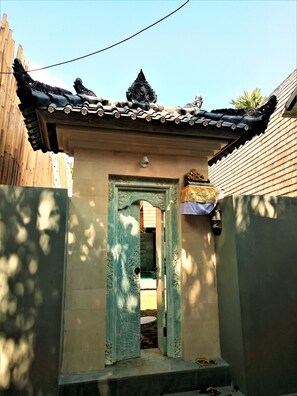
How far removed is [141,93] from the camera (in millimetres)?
4809

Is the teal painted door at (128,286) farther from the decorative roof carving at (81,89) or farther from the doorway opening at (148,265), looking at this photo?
the doorway opening at (148,265)

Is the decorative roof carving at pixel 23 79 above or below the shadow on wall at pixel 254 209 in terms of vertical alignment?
above

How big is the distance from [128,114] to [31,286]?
8.89 feet

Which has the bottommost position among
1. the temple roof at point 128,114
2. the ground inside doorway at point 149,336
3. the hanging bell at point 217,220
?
the ground inside doorway at point 149,336

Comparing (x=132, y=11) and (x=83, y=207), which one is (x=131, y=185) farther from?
(x=132, y=11)

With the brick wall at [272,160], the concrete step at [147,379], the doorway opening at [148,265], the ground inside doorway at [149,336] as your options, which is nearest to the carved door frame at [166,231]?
the concrete step at [147,379]

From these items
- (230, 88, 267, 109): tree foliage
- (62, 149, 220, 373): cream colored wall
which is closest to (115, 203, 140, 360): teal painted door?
(62, 149, 220, 373): cream colored wall

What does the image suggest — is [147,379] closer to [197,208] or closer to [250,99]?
[197,208]

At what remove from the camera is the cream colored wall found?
362 cm

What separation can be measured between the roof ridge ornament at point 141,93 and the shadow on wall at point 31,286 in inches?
96.0

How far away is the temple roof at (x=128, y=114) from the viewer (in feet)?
11.1

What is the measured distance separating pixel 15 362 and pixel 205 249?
10.3 feet

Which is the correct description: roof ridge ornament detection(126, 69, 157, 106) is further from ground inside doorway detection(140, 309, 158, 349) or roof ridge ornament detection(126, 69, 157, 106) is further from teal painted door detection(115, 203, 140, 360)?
ground inside doorway detection(140, 309, 158, 349)

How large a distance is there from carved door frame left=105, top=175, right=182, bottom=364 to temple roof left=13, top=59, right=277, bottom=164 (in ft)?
3.26
